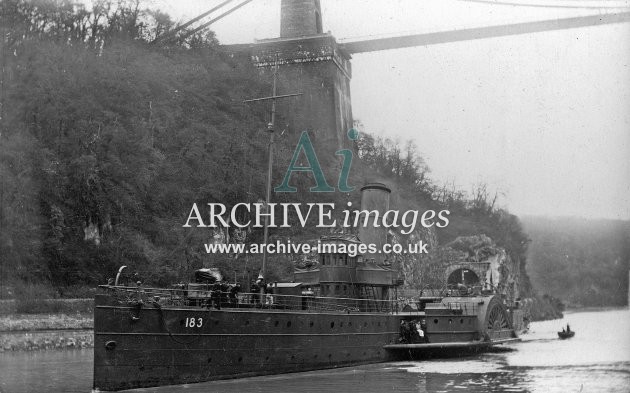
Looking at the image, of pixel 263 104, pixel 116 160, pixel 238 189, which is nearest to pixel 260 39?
pixel 263 104

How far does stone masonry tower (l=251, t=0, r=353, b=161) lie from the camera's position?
4503 cm

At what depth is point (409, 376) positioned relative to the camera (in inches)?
706

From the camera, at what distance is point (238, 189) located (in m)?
38.9

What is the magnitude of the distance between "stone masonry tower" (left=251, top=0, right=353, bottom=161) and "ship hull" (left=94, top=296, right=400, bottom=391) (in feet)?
87.3

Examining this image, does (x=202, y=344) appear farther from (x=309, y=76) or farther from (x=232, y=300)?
(x=309, y=76)

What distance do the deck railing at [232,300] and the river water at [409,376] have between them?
187 cm

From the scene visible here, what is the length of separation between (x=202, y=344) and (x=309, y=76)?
3165 cm

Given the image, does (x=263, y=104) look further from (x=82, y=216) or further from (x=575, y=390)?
(x=575, y=390)

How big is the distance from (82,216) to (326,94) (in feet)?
63.0

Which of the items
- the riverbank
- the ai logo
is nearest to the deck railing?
the ai logo

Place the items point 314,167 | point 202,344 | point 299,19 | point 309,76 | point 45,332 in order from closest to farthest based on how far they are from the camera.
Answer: point 202,344 < point 45,332 < point 314,167 < point 309,76 < point 299,19

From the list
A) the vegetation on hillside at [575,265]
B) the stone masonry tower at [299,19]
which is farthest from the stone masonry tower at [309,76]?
the vegetation on hillside at [575,265]

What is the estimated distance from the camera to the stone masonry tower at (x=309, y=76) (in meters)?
45.0

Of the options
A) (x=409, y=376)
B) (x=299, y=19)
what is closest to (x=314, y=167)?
(x=409, y=376)
